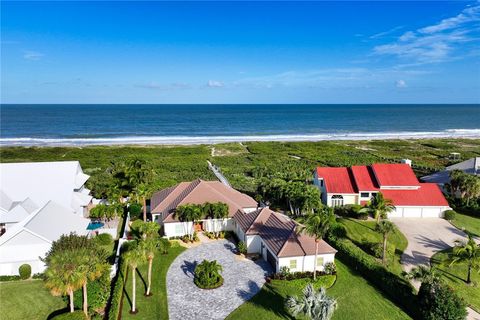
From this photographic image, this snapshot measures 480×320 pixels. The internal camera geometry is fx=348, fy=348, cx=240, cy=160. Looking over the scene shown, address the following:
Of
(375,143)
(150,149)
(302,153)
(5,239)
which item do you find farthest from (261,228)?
(375,143)

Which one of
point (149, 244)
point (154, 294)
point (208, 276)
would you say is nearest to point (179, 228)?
point (208, 276)

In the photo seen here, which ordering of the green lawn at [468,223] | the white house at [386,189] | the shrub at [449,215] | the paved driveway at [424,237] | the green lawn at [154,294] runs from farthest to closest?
the white house at [386,189] → the shrub at [449,215] → the green lawn at [468,223] → the paved driveway at [424,237] → the green lawn at [154,294]

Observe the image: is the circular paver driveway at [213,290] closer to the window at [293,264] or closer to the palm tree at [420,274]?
the window at [293,264]

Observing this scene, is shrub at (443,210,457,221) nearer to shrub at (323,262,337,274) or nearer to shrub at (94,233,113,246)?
shrub at (323,262,337,274)

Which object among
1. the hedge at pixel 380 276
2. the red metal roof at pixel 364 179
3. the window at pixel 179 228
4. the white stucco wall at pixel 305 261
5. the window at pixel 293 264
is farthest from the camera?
the red metal roof at pixel 364 179

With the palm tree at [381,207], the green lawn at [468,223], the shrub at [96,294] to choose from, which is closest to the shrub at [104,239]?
the shrub at [96,294]

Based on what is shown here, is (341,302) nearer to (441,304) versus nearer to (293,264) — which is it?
(293,264)

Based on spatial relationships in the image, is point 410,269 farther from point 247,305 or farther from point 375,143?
point 375,143

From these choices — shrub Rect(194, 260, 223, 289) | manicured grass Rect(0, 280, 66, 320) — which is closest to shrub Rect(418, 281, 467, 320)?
shrub Rect(194, 260, 223, 289)
